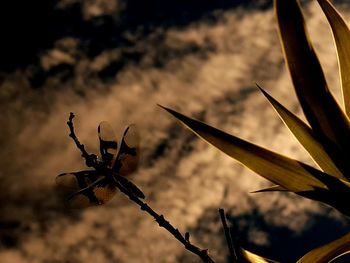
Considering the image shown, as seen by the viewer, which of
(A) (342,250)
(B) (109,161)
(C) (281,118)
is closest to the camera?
(A) (342,250)

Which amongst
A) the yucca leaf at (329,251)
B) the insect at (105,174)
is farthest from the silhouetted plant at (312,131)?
the insect at (105,174)

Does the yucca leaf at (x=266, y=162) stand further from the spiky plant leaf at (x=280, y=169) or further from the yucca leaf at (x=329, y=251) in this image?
the yucca leaf at (x=329, y=251)

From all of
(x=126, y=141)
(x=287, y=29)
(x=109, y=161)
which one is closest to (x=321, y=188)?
(x=287, y=29)

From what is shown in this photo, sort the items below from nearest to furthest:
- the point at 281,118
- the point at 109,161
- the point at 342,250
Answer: the point at 342,250 → the point at 281,118 → the point at 109,161

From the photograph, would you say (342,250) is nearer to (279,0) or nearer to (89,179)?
(279,0)

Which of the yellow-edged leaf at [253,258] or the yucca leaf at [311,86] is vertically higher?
the yucca leaf at [311,86]

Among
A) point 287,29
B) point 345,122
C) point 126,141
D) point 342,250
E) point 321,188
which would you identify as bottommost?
point 342,250

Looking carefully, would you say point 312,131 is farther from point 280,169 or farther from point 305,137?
point 280,169

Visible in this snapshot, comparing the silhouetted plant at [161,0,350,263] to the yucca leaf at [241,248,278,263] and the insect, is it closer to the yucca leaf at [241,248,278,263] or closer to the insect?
the yucca leaf at [241,248,278,263]
